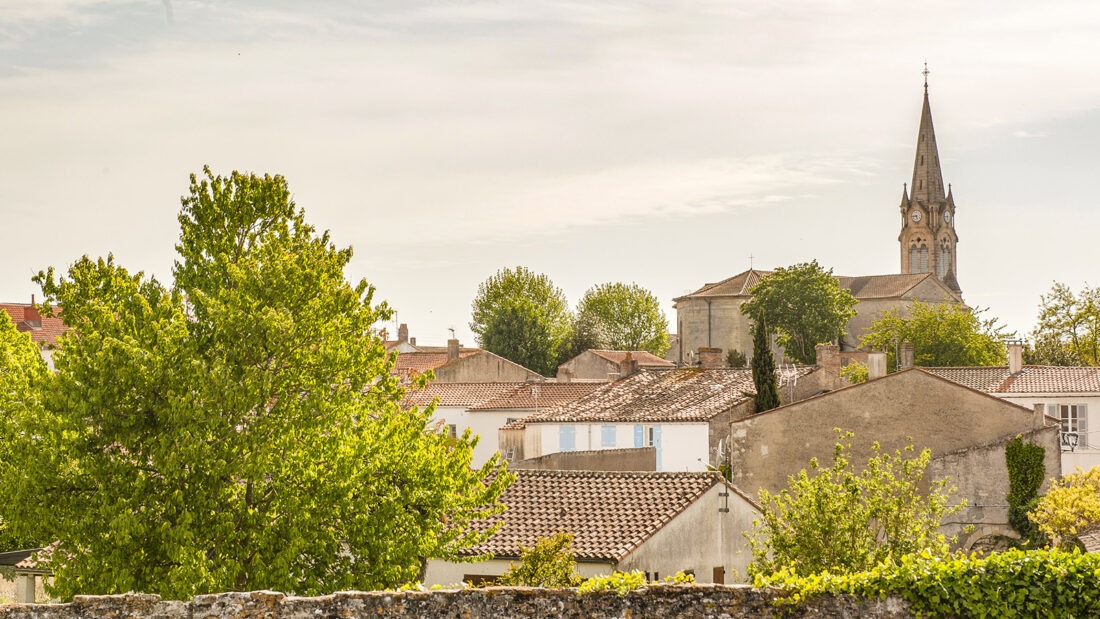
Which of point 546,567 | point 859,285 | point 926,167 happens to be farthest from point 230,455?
point 926,167

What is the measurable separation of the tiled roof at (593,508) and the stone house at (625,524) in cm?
2

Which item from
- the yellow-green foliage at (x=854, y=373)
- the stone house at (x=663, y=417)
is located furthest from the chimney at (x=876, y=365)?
the yellow-green foliage at (x=854, y=373)

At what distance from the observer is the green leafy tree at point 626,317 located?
109 meters

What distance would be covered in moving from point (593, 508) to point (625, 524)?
3.31ft

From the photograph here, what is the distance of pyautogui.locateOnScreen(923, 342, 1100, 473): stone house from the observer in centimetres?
4269

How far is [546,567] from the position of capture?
2133 centimetres

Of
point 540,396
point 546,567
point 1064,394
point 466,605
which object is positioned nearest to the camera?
point 466,605

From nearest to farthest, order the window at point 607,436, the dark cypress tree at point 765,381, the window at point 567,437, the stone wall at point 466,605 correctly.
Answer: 1. the stone wall at point 466,605
2. the dark cypress tree at point 765,381
3. the window at point 607,436
4. the window at point 567,437

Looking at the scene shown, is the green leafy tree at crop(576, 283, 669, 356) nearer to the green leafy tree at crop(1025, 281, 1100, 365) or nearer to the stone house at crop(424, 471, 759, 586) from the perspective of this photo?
the green leafy tree at crop(1025, 281, 1100, 365)

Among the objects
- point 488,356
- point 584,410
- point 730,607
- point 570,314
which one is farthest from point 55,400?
point 570,314

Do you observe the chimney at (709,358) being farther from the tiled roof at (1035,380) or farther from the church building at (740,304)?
the church building at (740,304)

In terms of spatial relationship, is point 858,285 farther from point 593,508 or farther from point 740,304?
point 593,508

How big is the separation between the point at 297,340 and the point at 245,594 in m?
6.50

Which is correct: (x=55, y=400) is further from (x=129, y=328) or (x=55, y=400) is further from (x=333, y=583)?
(x=333, y=583)
